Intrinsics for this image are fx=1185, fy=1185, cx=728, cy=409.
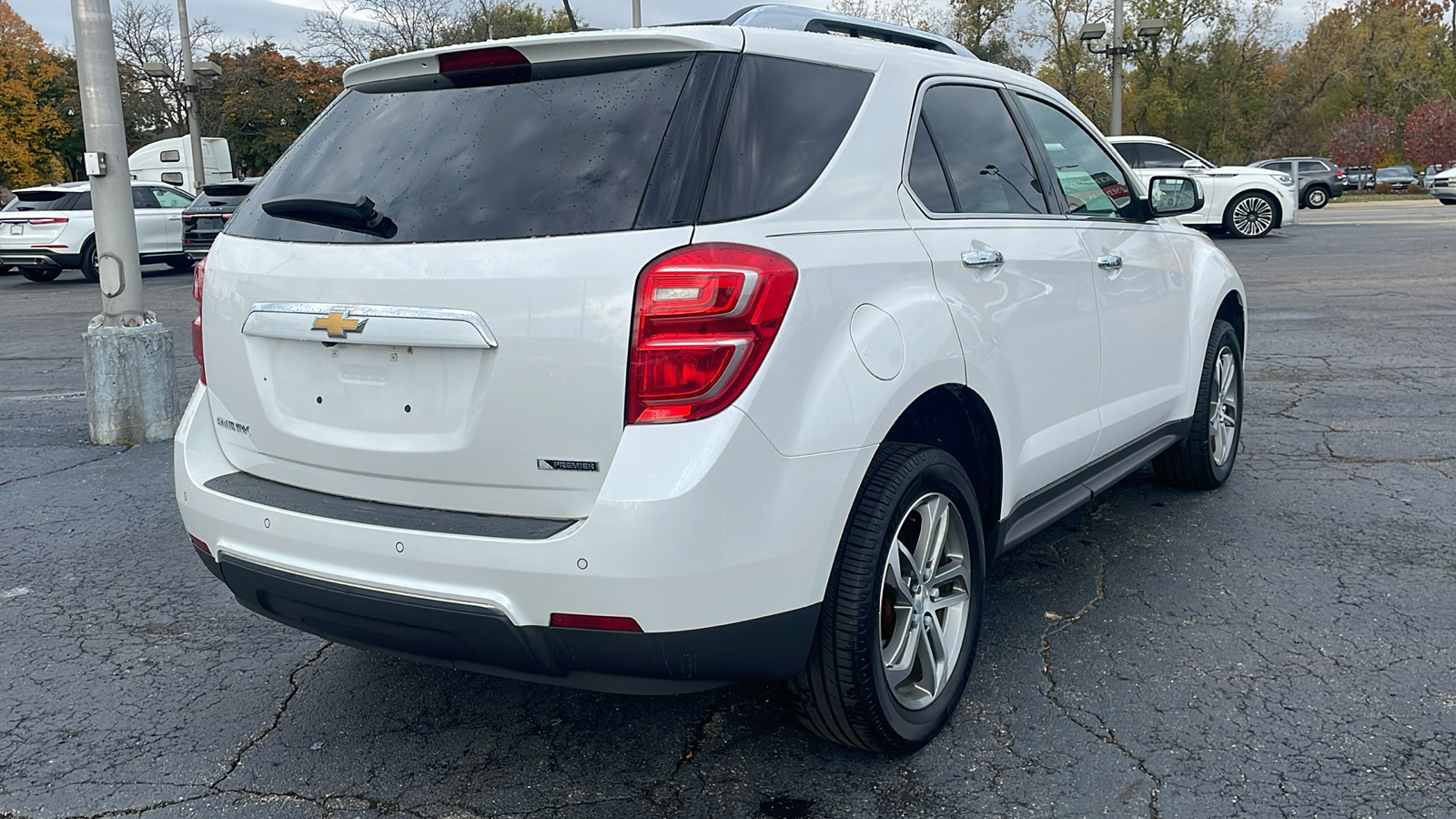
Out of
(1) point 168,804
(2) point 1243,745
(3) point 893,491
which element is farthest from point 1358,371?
(1) point 168,804

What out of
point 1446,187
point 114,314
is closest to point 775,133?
point 114,314

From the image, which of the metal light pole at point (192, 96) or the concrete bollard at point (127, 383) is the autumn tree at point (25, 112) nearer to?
the metal light pole at point (192, 96)

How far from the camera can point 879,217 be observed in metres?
2.88

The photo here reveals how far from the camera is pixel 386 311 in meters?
2.59

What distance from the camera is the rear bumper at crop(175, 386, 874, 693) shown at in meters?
2.34

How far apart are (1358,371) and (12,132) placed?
2210 inches

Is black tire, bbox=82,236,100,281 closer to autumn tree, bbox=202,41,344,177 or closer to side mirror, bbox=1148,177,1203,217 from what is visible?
side mirror, bbox=1148,177,1203,217

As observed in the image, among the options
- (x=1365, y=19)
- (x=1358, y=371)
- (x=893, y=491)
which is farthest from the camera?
(x=1365, y=19)

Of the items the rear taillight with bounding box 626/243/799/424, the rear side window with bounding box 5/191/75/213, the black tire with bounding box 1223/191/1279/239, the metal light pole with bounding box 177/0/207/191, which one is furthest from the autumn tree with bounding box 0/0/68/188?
the rear taillight with bounding box 626/243/799/424

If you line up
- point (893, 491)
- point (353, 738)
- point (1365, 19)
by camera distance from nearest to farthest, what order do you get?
point (893, 491) → point (353, 738) → point (1365, 19)

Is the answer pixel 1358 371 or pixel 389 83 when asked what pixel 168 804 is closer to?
pixel 389 83

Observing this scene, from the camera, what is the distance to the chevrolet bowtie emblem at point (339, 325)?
262 cm

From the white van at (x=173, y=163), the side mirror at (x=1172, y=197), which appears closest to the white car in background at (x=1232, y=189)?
the side mirror at (x=1172, y=197)

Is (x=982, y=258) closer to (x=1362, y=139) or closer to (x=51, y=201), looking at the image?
(x=51, y=201)
